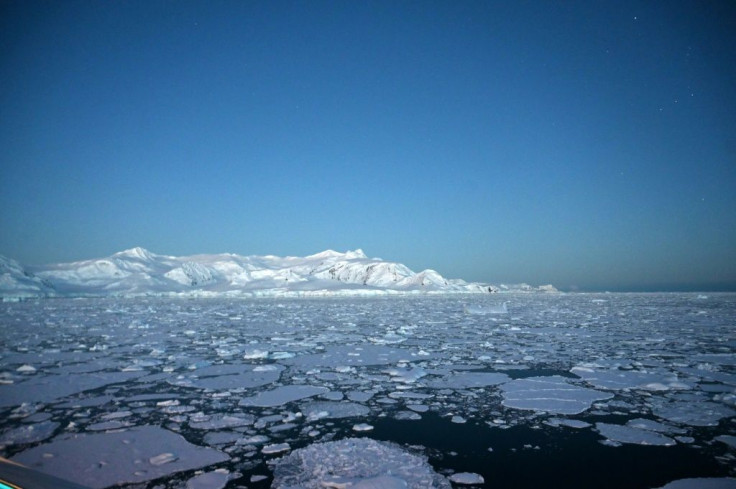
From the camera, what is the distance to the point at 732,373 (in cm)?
608

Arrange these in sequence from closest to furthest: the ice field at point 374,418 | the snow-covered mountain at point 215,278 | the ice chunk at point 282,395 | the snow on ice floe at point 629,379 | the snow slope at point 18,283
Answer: the ice field at point 374,418
the ice chunk at point 282,395
the snow on ice floe at point 629,379
the snow slope at point 18,283
the snow-covered mountain at point 215,278

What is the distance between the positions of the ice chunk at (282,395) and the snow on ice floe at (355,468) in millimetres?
1512

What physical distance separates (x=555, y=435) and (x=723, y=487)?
4.01ft

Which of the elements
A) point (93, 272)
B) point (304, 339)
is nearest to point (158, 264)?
point (93, 272)

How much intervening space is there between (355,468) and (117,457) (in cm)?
200

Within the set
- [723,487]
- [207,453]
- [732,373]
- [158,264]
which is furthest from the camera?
[158,264]

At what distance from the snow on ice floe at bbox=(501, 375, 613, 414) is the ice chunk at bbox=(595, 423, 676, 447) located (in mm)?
485

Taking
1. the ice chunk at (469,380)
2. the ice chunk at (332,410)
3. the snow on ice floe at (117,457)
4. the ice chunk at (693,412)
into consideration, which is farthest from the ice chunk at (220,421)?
the ice chunk at (693,412)

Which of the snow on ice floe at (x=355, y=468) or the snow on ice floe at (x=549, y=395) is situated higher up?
the snow on ice floe at (x=549, y=395)

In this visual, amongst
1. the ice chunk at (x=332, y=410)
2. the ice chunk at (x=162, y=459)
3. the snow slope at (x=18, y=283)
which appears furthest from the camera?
the snow slope at (x=18, y=283)

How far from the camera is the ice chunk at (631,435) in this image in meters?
3.47

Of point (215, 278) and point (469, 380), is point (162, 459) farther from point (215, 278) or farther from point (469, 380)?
point (215, 278)

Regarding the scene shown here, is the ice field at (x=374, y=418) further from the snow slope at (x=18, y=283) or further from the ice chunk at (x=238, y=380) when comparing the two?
the snow slope at (x=18, y=283)

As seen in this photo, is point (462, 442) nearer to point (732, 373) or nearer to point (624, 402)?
point (624, 402)
